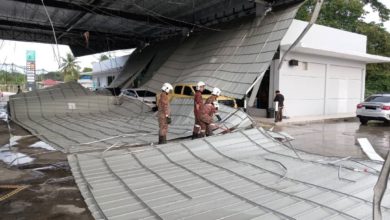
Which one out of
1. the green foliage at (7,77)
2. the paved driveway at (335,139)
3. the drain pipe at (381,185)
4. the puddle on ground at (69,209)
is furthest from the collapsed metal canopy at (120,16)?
the drain pipe at (381,185)

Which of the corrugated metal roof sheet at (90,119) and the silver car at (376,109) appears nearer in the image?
the corrugated metal roof sheet at (90,119)

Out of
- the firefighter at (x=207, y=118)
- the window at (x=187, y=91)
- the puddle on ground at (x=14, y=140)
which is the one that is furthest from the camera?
the window at (x=187, y=91)

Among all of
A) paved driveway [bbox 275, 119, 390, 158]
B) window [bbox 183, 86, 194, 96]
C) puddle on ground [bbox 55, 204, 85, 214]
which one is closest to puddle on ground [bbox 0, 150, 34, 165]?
puddle on ground [bbox 55, 204, 85, 214]

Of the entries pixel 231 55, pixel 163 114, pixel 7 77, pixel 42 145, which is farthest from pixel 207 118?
pixel 7 77

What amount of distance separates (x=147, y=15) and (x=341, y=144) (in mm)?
15573

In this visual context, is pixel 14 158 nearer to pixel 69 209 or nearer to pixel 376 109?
pixel 69 209

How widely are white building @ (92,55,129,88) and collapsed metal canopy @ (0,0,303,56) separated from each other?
20.8 ft

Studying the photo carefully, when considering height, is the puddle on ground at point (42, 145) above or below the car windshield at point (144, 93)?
below

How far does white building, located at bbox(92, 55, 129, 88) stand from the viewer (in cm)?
3897

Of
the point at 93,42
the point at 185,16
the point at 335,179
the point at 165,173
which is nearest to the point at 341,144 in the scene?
the point at 335,179

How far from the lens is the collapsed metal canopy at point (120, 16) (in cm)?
1962

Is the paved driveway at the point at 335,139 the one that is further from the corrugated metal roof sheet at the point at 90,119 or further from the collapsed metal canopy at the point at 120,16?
the collapsed metal canopy at the point at 120,16

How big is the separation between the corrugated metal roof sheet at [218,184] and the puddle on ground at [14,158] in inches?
54.0

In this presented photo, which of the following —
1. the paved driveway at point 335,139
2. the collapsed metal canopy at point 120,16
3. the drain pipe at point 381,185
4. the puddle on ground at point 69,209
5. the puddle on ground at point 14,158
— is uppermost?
the collapsed metal canopy at point 120,16
